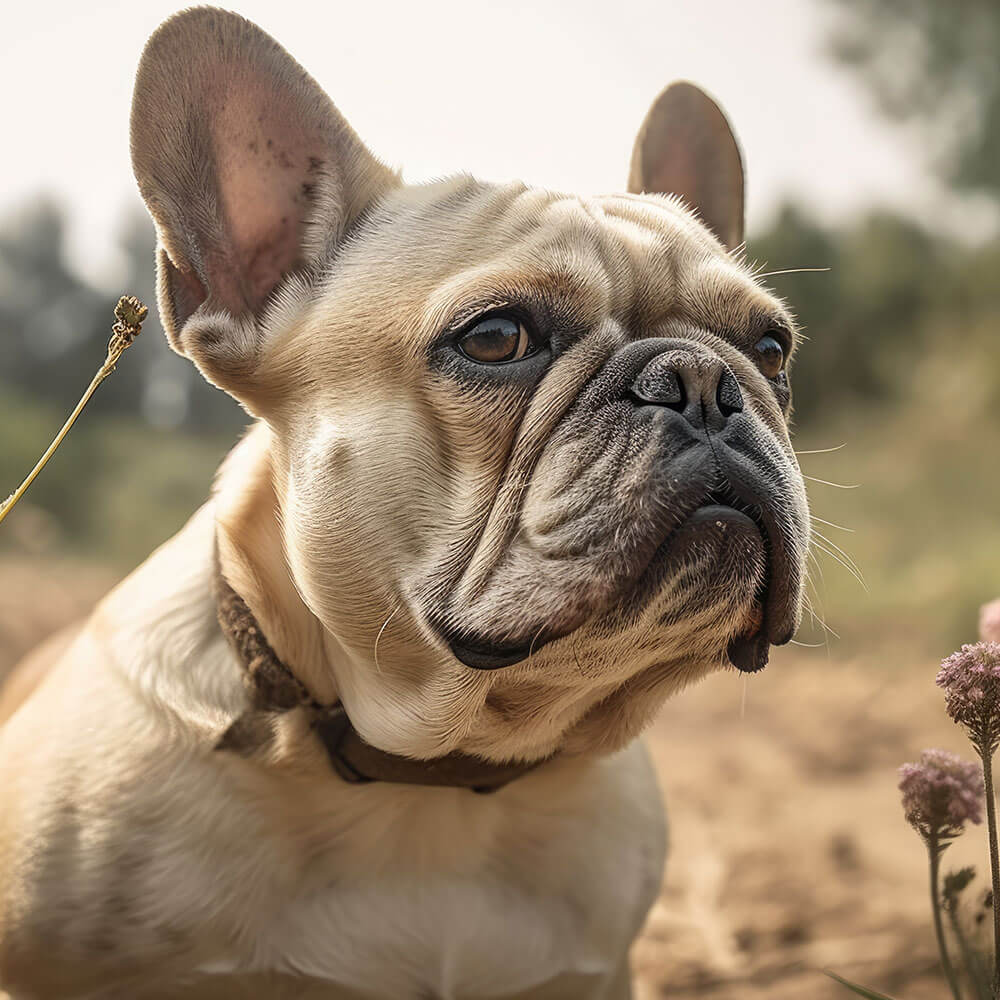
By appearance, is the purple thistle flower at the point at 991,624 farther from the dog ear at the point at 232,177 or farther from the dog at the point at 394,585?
the dog ear at the point at 232,177

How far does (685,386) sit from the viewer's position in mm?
1373

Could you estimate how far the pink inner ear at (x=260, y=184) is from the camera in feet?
5.49

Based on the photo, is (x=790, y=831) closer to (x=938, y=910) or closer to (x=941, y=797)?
(x=938, y=910)

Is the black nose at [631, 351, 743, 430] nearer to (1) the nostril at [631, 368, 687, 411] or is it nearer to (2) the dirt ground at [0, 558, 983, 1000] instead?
(1) the nostril at [631, 368, 687, 411]

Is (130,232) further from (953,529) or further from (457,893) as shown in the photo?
(457,893)

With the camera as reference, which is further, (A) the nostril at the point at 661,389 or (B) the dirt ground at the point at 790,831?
(B) the dirt ground at the point at 790,831

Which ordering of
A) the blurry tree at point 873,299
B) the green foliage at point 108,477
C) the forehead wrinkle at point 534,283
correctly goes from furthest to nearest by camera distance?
the blurry tree at point 873,299, the green foliage at point 108,477, the forehead wrinkle at point 534,283

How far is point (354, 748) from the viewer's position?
65.9 inches

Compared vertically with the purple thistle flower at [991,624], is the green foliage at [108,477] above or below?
above

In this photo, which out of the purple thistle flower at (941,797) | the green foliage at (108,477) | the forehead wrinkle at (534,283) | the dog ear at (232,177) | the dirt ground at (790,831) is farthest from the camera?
the green foliage at (108,477)

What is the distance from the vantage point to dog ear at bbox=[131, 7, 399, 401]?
5.24ft

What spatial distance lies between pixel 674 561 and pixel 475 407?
0.35 metres

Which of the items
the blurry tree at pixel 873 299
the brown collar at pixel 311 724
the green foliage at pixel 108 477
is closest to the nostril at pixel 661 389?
the brown collar at pixel 311 724

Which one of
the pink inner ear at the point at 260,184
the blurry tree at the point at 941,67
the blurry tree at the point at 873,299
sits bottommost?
the pink inner ear at the point at 260,184
